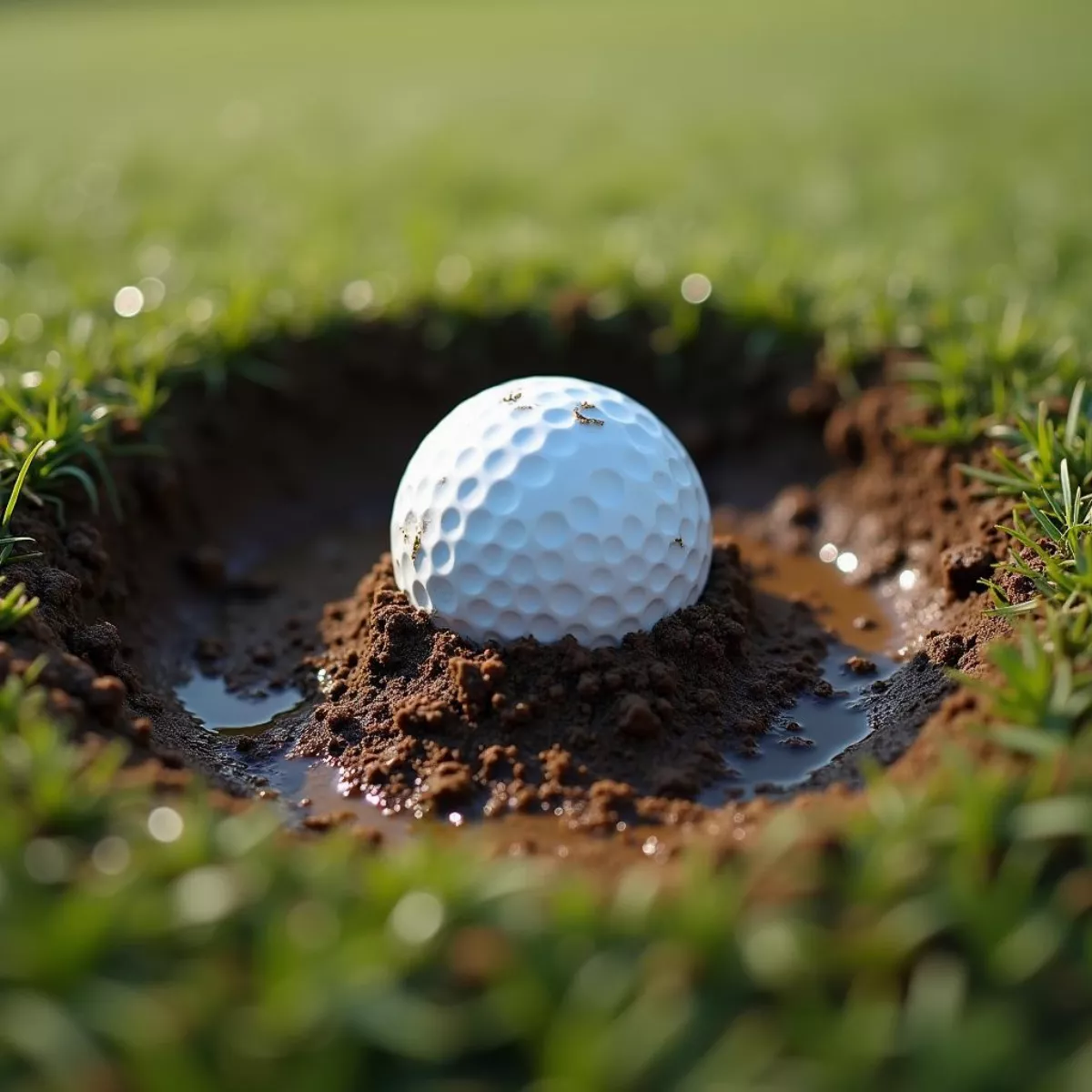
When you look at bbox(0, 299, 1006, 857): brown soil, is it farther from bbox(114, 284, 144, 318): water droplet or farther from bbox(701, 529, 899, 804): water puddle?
bbox(114, 284, 144, 318): water droplet

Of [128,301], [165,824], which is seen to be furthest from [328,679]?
[128,301]

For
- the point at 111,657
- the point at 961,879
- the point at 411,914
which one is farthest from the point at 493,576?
the point at 961,879

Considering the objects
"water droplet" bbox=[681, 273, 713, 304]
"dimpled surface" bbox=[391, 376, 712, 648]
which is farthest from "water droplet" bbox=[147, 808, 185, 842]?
"water droplet" bbox=[681, 273, 713, 304]

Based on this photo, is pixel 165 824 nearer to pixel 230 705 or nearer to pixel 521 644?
pixel 521 644

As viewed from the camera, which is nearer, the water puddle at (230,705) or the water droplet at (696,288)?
the water puddle at (230,705)

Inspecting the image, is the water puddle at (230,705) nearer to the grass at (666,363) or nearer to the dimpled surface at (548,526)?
the dimpled surface at (548,526)

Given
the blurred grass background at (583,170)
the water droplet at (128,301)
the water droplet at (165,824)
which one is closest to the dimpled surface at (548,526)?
the water droplet at (165,824)

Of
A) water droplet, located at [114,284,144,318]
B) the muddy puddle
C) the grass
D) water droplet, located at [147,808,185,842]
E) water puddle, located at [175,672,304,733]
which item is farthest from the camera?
water droplet, located at [114,284,144,318]
